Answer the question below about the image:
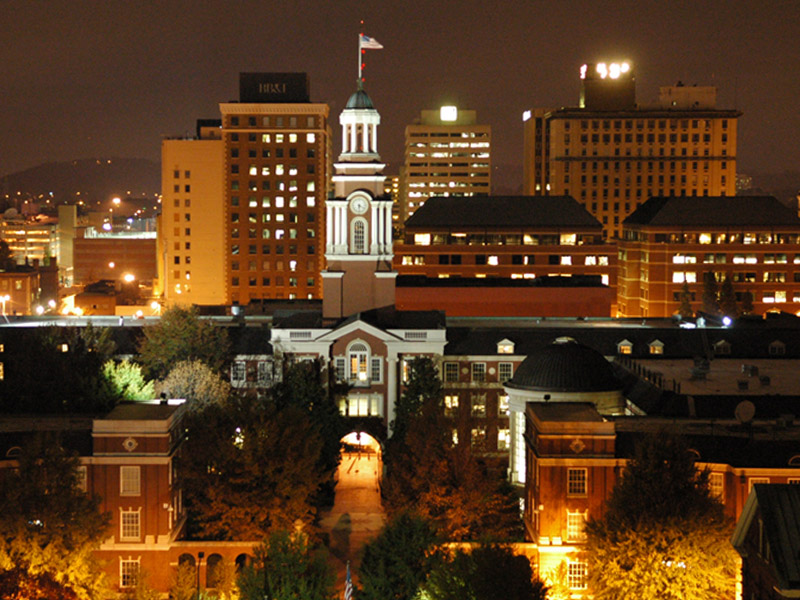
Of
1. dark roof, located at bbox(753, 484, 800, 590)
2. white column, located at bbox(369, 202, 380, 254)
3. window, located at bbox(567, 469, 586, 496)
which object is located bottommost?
window, located at bbox(567, 469, 586, 496)

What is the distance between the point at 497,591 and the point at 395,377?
4177 cm

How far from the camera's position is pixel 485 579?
5666 cm

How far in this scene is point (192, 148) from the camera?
18700 centimetres

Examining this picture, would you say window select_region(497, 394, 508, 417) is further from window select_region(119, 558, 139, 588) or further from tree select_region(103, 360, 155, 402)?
window select_region(119, 558, 139, 588)

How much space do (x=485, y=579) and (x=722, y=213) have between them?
4620 inches

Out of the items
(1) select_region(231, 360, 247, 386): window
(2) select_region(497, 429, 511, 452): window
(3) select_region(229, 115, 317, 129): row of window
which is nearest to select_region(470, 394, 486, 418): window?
(2) select_region(497, 429, 511, 452): window

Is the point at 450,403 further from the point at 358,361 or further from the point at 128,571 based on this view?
the point at 128,571

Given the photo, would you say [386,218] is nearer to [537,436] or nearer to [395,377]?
[395,377]

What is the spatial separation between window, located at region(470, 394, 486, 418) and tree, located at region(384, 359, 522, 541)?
1982 cm

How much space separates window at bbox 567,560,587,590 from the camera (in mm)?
67000

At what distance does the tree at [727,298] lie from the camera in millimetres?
148175

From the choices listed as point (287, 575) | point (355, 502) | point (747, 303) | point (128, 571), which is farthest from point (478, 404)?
point (747, 303)

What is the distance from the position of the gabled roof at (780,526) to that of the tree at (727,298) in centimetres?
9612

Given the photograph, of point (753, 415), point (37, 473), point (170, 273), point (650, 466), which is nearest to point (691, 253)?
point (170, 273)
